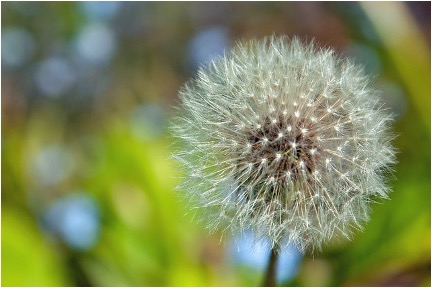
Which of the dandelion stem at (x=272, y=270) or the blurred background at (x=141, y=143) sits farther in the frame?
the blurred background at (x=141, y=143)

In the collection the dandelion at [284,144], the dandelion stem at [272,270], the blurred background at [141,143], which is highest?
the blurred background at [141,143]

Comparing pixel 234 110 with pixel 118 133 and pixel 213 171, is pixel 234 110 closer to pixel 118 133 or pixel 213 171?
pixel 213 171

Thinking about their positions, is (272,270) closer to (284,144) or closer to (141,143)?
(284,144)

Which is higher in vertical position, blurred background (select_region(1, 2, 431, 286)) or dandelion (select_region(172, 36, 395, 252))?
blurred background (select_region(1, 2, 431, 286))

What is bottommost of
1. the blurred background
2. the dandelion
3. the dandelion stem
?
the dandelion stem

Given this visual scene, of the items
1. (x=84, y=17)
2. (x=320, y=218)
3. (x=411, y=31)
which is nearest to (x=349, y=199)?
(x=320, y=218)

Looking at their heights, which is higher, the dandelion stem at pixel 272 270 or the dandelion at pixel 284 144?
the dandelion at pixel 284 144

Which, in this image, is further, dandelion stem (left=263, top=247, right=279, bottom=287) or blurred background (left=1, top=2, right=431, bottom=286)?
blurred background (left=1, top=2, right=431, bottom=286)
